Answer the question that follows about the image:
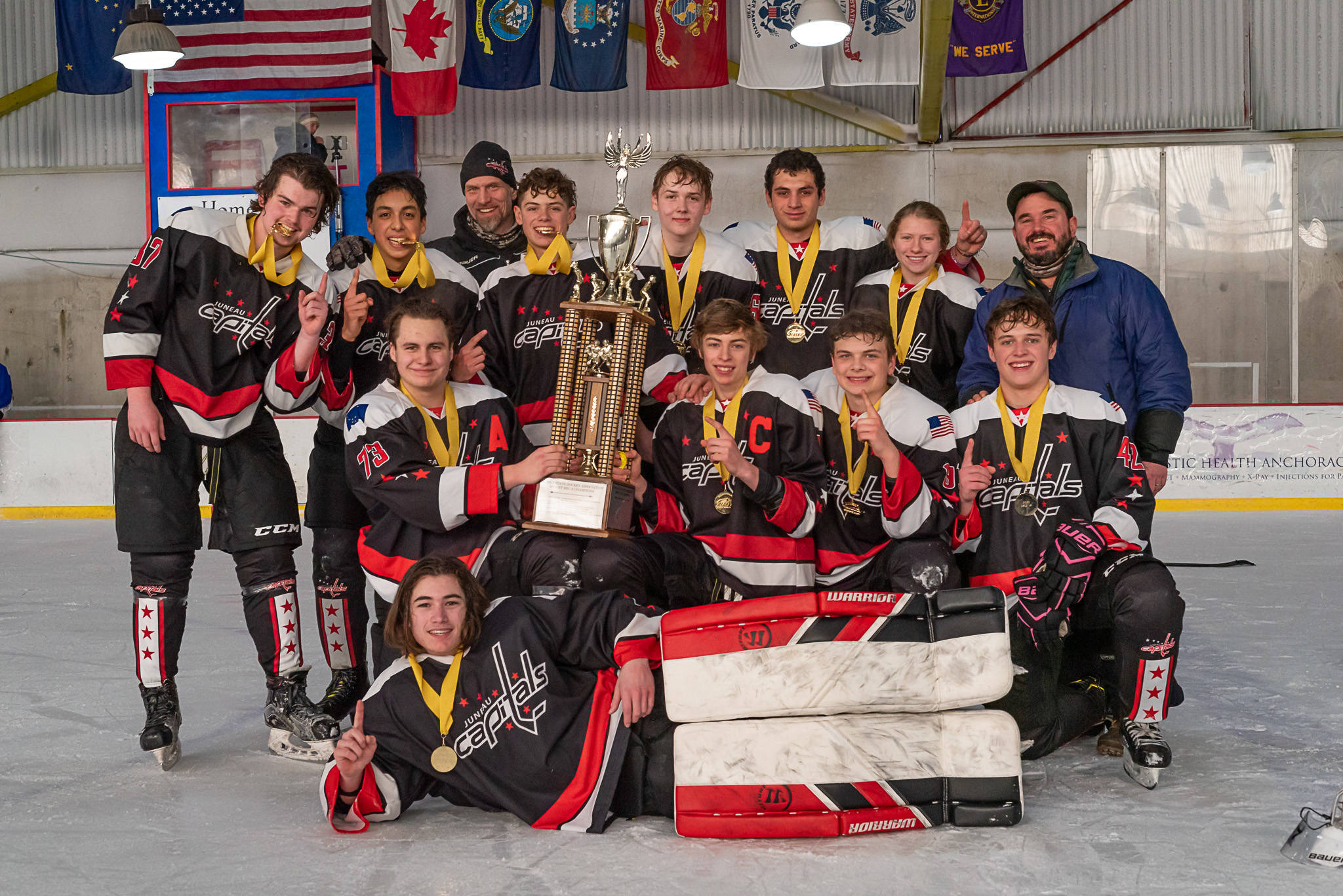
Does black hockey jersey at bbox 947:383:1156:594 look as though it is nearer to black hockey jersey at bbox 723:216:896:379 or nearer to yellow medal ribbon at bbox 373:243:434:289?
black hockey jersey at bbox 723:216:896:379

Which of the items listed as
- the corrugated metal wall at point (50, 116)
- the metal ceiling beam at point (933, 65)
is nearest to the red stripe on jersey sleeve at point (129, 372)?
the metal ceiling beam at point (933, 65)

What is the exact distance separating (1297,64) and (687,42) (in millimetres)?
6399

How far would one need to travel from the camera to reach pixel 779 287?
387cm

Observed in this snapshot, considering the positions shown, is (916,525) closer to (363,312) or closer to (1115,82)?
(363,312)

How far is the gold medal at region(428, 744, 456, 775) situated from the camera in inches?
99.8

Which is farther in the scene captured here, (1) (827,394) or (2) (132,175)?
(2) (132,175)

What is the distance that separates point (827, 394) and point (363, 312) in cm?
133

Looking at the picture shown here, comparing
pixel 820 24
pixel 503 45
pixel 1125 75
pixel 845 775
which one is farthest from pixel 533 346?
pixel 1125 75

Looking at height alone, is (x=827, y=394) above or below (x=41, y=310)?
below

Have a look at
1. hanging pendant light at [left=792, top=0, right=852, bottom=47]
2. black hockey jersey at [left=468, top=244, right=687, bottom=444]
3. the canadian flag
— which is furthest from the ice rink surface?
the canadian flag

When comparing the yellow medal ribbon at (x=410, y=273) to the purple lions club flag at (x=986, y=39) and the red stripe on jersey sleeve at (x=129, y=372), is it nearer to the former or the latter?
the red stripe on jersey sleeve at (x=129, y=372)

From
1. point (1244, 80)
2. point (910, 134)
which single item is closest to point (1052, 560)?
point (910, 134)

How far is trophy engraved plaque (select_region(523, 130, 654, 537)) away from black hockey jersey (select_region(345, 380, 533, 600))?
6.1 inches

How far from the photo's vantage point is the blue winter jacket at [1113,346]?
3494mm
